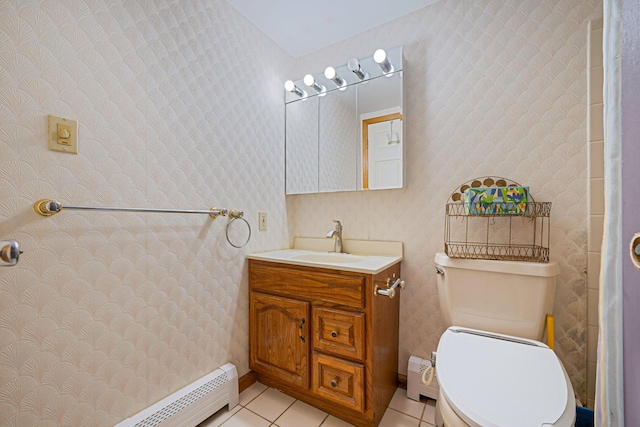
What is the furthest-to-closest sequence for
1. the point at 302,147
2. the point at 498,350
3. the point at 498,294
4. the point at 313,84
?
the point at 302,147, the point at 313,84, the point at 498,294, the point at 498,350

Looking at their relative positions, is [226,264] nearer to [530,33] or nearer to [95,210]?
[95,210]

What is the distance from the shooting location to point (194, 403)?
1.28 meters

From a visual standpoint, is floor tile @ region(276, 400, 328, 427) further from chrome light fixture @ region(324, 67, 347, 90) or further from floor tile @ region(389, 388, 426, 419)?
chrome light fixture @ region(324, 67, 347, 90)

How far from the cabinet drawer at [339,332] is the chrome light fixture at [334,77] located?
135 centimetres

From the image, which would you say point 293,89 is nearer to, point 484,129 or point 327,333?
point 484,129

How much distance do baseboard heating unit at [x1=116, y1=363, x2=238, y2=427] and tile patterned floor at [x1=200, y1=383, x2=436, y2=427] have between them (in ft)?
0.19

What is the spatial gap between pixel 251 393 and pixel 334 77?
1936mm

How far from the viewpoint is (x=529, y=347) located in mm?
1059

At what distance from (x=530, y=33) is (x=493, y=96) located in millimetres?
304

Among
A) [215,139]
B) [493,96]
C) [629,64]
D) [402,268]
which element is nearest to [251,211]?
[215,139]

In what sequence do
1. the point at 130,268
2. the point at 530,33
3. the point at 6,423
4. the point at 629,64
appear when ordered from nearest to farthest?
the point at 629,64
the point at 6,423
the point at 130,268
the point at 530,33

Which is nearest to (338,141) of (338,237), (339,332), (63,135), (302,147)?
(302,147)

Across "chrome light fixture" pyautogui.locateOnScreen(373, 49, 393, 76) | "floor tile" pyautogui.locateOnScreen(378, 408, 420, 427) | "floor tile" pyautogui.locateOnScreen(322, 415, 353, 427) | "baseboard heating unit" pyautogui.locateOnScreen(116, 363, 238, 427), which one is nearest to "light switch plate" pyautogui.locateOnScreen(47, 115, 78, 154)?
"baseboard heating unit" pyautogui.locateOnScreen(116, 363, 238, 427)

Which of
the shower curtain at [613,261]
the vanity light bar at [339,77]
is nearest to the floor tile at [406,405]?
the shower curtain at [613,261]
